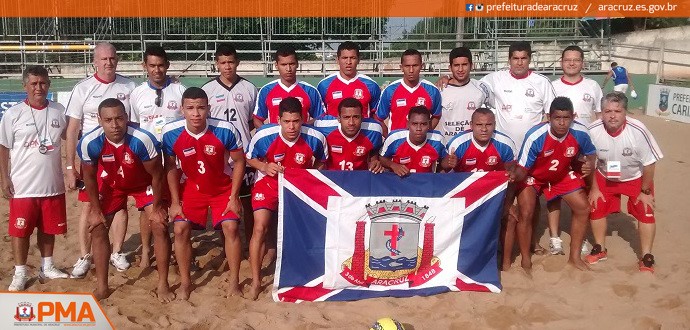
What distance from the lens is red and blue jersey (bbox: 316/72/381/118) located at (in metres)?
6.59

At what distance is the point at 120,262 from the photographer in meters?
6.37

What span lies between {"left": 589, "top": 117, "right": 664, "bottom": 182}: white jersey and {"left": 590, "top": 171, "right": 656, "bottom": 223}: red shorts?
6cm

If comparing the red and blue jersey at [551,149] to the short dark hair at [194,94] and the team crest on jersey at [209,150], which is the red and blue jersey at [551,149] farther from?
the short dark hair at [194,94]

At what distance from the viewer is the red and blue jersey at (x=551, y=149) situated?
5883mm

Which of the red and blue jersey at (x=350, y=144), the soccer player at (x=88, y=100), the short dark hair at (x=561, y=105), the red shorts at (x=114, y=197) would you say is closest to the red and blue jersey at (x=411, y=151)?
the red and blue jersey at (x=350, y=144)

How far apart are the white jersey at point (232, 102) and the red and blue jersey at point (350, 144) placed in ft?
2.98

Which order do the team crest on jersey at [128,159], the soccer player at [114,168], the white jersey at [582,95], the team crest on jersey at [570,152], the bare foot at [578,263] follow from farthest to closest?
the white jersey at [582,95], the bare foot at [578,263], the team crest on jersey at [570,152], the team crest on jersey at [128,159], the soccer player at [114,168]

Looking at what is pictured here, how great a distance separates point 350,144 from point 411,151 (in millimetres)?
571

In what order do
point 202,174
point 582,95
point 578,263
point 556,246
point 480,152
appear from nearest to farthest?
point 202,174 → point 480,152 → point 578,263 → point 556,246 → point 582,95

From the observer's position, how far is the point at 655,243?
6.71 meters

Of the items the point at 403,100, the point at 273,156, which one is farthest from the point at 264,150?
the point at 403,100

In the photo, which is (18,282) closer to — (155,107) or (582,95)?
(155,107)

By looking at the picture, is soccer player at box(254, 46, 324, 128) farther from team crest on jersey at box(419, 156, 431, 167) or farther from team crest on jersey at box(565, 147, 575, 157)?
team crest on jersey at box(565, 147, 575, 157)

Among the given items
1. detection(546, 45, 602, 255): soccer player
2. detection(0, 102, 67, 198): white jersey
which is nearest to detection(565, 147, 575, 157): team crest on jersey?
detection(546, 45, 602, 255): soccer player
